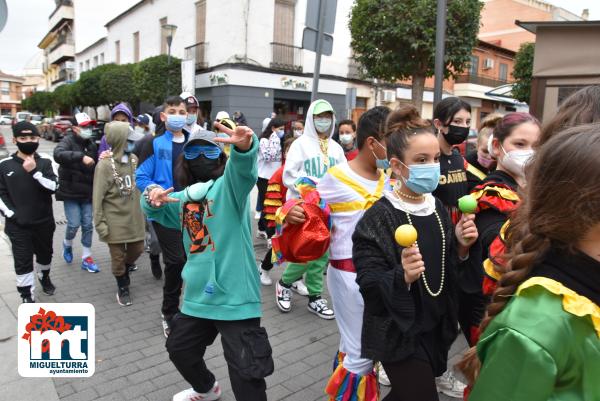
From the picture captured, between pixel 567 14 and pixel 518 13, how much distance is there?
13.5ft

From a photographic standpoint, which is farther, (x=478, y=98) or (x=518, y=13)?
(x=518, y=13)

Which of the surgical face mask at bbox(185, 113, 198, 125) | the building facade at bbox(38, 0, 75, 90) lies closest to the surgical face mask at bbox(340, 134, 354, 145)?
the surgical face mask at bbox(185, 113, 198, 125)

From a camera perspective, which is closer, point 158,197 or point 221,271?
point 221,271

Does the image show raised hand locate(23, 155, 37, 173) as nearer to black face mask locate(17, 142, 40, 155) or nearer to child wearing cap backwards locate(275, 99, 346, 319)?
black face mask locate(17, 142, 40, 155)

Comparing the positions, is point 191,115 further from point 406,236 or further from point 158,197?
point 406,236

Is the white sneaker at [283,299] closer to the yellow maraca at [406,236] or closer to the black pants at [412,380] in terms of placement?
the black pants at [412,380]

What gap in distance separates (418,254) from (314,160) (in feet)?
8.81

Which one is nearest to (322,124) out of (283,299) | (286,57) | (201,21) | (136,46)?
(283,299)

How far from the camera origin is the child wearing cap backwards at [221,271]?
2461 millimetres

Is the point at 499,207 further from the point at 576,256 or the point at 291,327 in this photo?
the point at 291,327

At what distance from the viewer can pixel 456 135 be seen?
12.0 feet

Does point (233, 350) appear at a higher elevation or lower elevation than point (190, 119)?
lower

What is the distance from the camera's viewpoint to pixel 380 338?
7.01 feet

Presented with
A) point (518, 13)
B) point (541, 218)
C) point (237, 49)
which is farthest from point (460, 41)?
point (518, 13)
